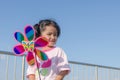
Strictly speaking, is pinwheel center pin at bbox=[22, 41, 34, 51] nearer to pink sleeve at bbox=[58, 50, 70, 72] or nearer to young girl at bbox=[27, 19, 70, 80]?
young girl at bbox=[27, 19, 70, 80]

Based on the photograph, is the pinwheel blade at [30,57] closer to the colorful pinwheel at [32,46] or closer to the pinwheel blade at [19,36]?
the colorful pinwheel at [32,46]

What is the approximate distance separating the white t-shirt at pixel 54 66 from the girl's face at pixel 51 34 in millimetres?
80

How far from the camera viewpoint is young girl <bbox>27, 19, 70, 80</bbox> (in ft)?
11.3

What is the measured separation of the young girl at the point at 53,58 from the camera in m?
3.46

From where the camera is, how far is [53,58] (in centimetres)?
351

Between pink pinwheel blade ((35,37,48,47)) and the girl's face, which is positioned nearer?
pink pinwheel blade ((35,37,48,47))

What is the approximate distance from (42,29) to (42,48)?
0.22 meters

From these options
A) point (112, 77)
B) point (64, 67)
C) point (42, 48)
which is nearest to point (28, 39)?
point (42, 48)

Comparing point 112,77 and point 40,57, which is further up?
point 40,57

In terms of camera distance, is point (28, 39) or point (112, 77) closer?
point (28, 39)

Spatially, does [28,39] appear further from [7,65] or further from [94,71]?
[94,71]

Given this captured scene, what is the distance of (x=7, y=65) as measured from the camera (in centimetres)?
558

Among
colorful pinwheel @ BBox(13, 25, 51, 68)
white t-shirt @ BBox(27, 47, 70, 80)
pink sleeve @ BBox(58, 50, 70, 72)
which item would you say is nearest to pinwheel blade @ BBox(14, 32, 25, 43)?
colorful pinwheel @ BBox(13, 25, 51, 68)

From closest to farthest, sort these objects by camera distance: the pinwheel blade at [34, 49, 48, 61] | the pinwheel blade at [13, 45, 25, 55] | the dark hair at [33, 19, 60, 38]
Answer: the pinwheel blade at [34, 49, 48, 61] < the pinwheel blade at [13, 45, 25, 55] < the dark hair at [33, 19, 60, 38]
